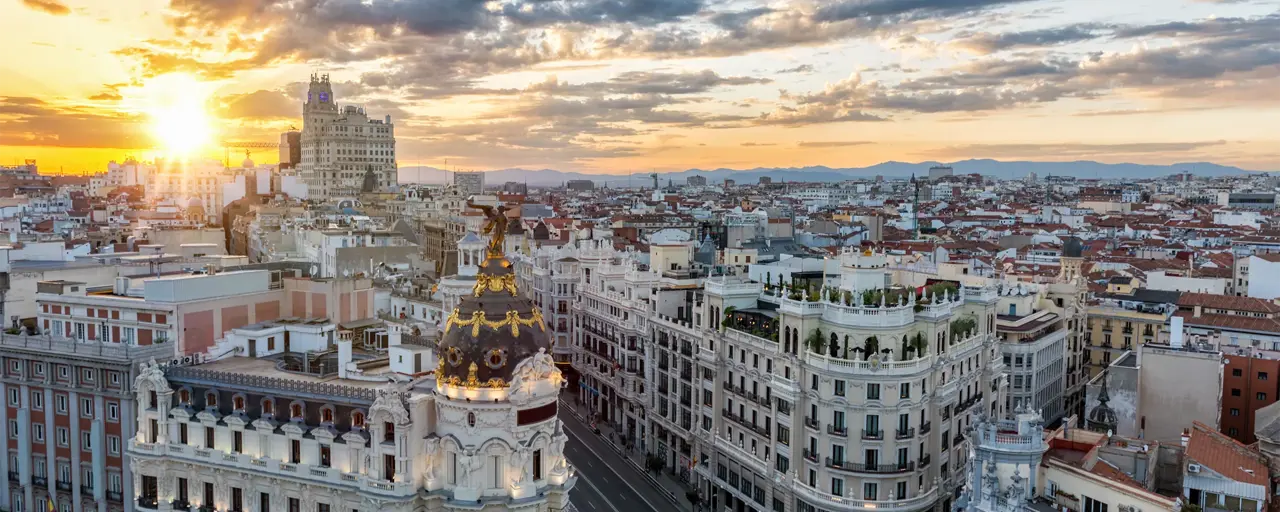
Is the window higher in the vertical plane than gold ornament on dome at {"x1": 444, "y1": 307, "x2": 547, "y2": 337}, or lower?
lower

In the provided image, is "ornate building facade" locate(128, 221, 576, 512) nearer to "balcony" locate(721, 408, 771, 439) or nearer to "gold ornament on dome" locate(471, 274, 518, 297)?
"gold ornament on dome" locate(471, 274, 518, 297)

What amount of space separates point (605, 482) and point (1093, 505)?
1999 inches

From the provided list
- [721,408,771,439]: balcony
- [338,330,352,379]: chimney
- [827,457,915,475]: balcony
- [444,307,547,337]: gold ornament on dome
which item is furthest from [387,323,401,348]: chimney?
[827,457,915,475]: balcony

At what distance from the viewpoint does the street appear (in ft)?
287

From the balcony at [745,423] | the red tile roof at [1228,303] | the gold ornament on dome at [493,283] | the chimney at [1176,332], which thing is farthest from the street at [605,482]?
the red tile roof at [1228,303]

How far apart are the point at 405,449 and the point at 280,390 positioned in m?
10.3

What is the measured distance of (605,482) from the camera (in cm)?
9375

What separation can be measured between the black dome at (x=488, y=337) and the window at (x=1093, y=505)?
31854 mm

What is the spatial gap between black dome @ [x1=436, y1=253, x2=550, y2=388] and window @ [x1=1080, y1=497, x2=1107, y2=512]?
31.9 m

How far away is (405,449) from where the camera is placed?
185 ft

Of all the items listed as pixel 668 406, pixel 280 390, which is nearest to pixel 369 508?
pixel 280 390

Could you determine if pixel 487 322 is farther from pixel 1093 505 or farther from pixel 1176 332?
pixel 1176 332

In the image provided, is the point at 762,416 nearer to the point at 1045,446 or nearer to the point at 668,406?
the point at 668,406

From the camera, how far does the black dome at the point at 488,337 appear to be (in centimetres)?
5678
